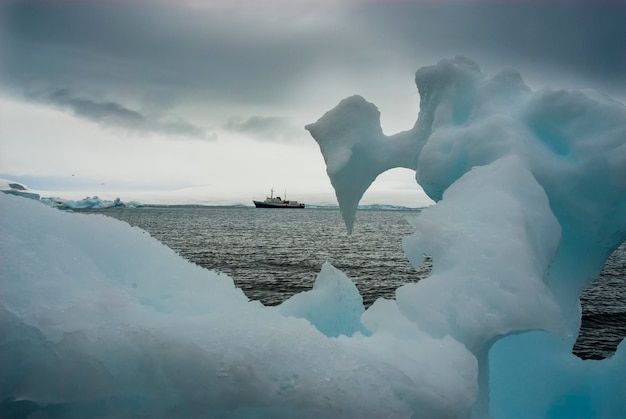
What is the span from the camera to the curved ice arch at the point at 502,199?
4414 millimetres

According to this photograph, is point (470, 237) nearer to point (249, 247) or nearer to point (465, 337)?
point (465, 337)

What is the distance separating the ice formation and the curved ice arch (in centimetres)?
2

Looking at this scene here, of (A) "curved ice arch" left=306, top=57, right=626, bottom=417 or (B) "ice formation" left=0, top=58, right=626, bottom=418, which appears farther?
(A) "curved ice arch" left=306, top=57, right=626, bottom=417

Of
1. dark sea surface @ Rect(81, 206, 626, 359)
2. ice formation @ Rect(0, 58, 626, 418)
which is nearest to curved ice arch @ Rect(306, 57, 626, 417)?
ice formation @ Rect(0, 58, 626, 418)

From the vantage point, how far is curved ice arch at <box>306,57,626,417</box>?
14.5 ft

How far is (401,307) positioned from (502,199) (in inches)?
64.6

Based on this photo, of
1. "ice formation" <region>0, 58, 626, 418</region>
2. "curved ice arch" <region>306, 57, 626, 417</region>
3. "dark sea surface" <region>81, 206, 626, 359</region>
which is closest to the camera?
"ice formation" <region>0, 58, 626, 418</region>

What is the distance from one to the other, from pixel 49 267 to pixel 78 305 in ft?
2.04

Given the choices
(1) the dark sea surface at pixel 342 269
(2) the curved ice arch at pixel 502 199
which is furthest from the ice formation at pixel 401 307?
(1) the dark sea surface at pixel 342 269

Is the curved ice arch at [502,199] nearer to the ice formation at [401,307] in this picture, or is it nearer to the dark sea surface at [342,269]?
the ice formation at [401,307]

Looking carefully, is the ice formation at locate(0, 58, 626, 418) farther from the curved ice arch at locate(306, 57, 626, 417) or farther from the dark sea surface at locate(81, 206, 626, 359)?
the dark sea surface at locate(81, 206, 626, 359)

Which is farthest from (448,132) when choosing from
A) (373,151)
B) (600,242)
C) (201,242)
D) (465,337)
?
(201,242)

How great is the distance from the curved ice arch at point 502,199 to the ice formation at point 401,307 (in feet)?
0.07

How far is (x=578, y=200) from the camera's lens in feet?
21.9
